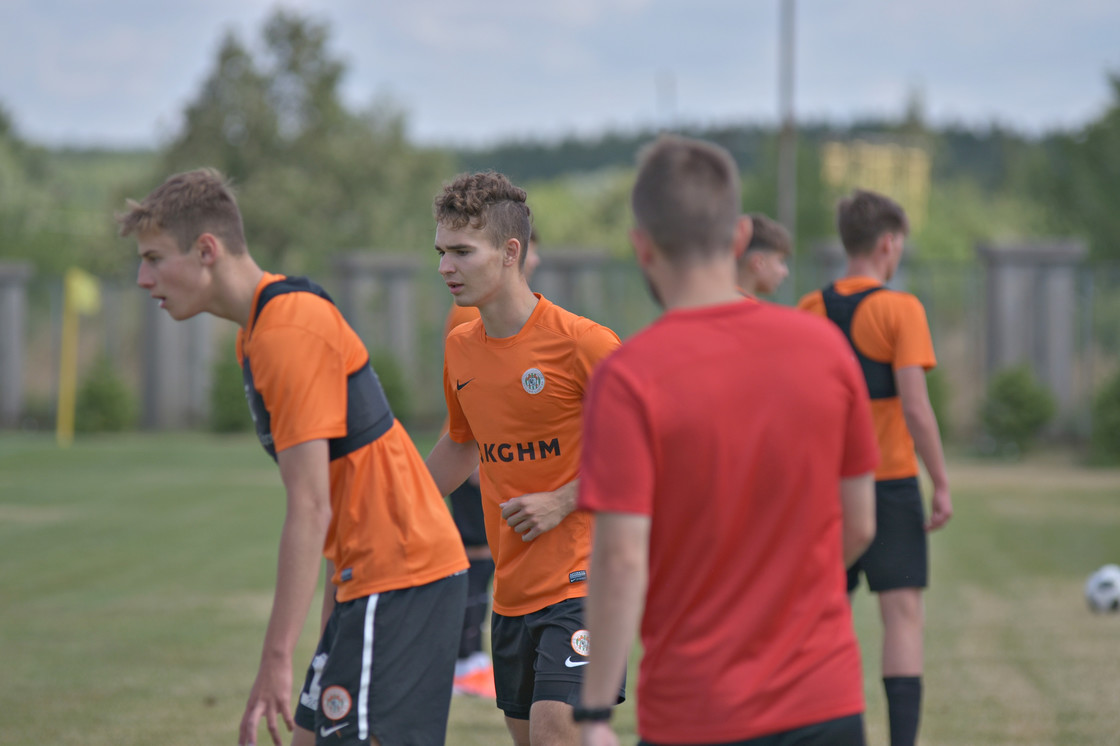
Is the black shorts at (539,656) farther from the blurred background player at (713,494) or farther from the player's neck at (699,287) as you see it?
the player's neck at (699,287)

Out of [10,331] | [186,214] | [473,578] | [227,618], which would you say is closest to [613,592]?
[186,214]

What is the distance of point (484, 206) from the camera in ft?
12.3

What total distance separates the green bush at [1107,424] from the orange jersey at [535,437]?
56.2ft

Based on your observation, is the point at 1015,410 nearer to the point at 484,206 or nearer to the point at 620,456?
the point at 484,206

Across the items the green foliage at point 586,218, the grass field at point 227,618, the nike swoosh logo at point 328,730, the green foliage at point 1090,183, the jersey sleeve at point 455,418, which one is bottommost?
the grass field at point 227,618

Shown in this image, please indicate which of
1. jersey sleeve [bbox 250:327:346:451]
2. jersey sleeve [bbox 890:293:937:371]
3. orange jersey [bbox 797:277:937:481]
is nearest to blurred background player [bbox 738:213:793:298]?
orange jersey [bbox 797:277:937:481]

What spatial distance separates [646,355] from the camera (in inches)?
88.1

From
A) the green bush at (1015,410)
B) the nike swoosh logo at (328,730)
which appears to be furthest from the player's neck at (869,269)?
the green bush at (1015,410)

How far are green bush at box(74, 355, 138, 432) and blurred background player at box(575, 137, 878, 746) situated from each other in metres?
22.7

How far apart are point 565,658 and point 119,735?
313 cm

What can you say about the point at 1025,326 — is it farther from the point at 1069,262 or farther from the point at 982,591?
the point at 982,591

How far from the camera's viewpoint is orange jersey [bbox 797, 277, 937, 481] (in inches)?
198

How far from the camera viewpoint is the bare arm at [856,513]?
2.51 metres

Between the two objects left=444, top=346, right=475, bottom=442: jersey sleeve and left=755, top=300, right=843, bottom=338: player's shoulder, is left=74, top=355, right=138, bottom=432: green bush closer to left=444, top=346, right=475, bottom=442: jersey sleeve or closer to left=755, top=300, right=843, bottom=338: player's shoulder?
left=444, top=346, right=475, bottom=442: jersey sleeve
